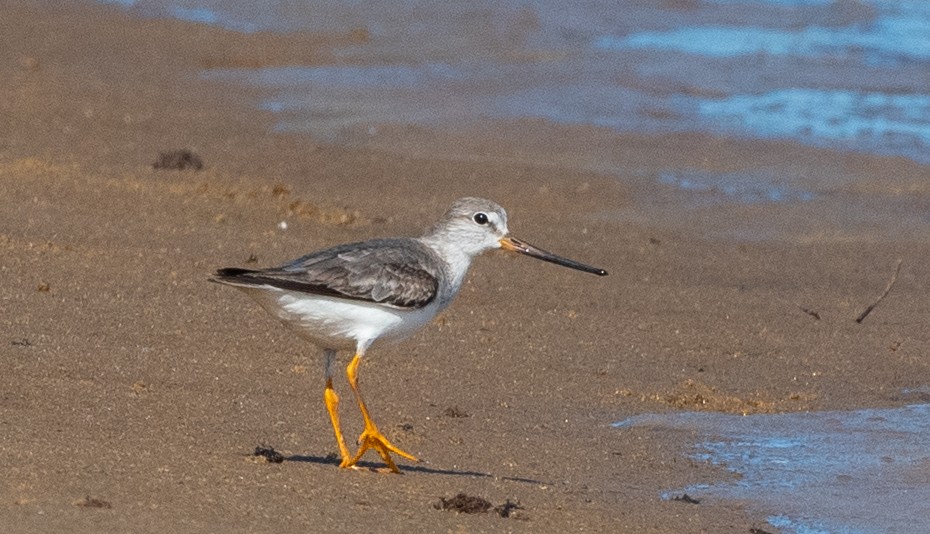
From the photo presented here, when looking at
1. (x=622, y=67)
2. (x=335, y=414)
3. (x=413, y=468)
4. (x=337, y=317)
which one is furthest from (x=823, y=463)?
(x=622, y=67)

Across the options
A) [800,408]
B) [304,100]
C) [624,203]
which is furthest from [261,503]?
[304,100]

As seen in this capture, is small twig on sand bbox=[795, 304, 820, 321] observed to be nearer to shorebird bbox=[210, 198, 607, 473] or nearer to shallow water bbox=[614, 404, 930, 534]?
shallow water bbox=[614, 404, 930, 534]

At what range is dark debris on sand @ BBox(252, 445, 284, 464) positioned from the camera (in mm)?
5754

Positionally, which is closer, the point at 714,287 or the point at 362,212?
the point at 714,287

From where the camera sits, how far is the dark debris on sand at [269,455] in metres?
5.75

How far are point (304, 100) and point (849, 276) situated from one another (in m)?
5.93

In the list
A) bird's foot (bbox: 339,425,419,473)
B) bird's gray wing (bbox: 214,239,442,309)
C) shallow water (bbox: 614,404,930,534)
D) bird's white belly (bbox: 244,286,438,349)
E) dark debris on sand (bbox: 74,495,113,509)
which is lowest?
shallow water (bbox: 614,404,930,534)

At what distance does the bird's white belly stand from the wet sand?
48cm

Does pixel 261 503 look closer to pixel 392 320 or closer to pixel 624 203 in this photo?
pixel 392 320

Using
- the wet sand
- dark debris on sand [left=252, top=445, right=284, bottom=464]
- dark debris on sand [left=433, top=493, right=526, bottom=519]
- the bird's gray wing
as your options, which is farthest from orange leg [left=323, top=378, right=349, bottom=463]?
dark debris on sand [left=433, top=493, right=526, bottom=519]

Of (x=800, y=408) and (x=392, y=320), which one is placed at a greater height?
(x=392, y=320)

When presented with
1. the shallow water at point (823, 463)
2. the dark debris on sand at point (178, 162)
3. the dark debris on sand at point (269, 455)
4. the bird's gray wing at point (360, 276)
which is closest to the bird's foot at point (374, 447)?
the dark debris on sand at point (269, 455)

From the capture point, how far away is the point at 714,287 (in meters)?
9.51

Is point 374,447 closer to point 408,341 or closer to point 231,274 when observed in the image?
point 231,274
